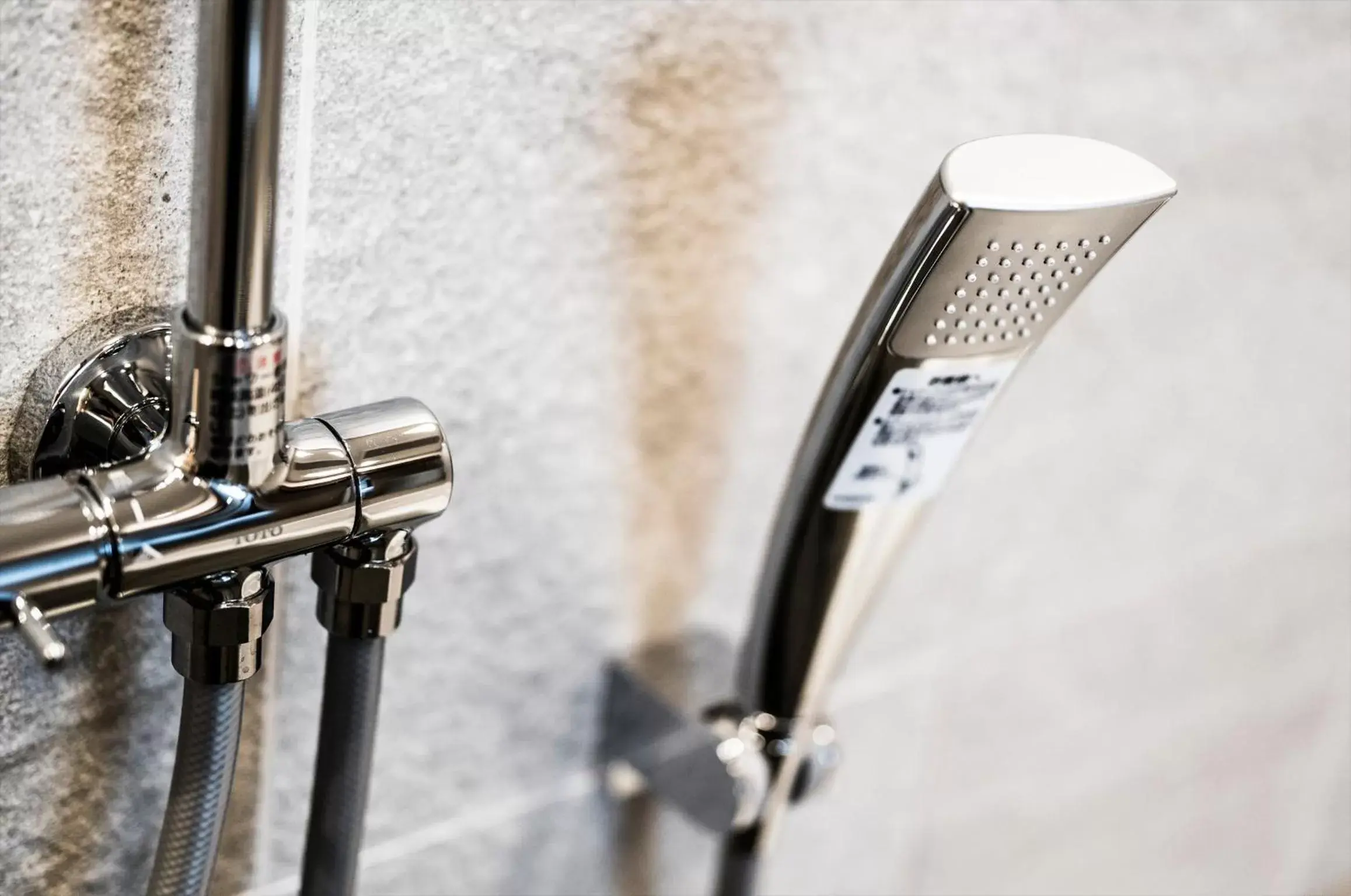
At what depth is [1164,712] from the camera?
72cm

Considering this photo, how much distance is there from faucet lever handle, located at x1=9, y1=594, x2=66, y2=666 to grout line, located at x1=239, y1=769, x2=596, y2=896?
0.61ft

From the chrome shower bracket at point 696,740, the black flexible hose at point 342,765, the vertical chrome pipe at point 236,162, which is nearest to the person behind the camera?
the vertical chrome pipe at point 236,162

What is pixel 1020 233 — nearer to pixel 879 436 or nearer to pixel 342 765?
pixel 879 436

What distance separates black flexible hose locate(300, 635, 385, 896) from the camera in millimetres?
362

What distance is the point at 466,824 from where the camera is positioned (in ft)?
1.57

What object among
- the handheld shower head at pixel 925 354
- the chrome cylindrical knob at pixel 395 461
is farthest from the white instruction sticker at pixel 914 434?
the chrome cylindrical knob at pixel 395 461

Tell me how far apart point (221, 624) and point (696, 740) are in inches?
7.7

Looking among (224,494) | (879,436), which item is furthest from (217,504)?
(879,436)

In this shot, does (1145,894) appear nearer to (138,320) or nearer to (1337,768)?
(1337,768)

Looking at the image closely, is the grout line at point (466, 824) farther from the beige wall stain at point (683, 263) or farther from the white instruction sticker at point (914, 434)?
Result: the white instruction sticker at point (914, 434)

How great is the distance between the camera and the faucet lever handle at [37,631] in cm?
26

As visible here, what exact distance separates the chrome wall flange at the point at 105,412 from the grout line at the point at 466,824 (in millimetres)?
167

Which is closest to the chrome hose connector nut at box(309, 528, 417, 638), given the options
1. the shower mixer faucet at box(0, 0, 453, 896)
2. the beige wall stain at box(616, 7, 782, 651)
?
the shower mixer faucet at box(0, 0, 453, 896)

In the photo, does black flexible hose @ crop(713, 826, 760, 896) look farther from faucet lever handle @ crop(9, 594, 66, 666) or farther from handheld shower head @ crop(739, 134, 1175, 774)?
faucet lever handle @ crop(9, 594, 66, 666)
